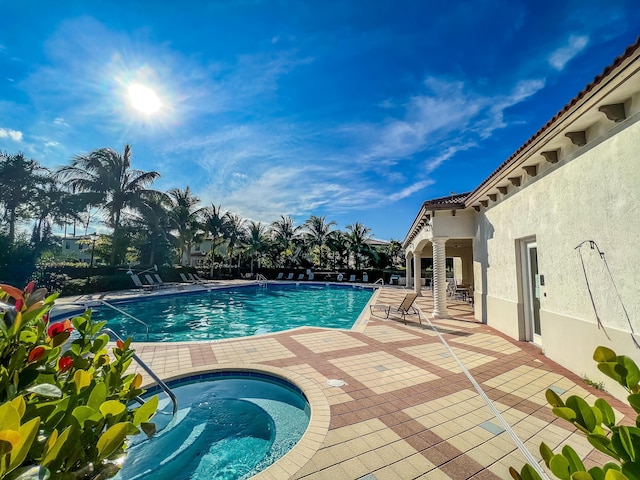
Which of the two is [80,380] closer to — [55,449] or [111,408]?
[111,408]

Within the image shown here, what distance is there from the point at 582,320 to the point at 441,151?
48.8 feet

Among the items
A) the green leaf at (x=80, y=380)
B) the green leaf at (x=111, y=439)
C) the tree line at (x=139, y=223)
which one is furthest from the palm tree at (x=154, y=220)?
the green leaf at (x=111, y=439)

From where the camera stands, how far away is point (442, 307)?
11.7 m

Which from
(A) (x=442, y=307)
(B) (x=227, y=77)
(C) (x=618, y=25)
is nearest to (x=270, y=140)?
(B) (x=227, y=77)

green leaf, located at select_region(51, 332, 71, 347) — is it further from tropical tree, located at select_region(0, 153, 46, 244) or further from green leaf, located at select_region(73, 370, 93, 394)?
tropical tree, located at select_region(0, 153, 46, 244)

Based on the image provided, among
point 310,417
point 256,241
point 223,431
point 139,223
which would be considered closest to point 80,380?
point 310,417

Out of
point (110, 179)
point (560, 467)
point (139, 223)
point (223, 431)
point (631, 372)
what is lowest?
point (223, 431)

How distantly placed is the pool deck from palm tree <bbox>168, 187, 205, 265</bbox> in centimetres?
2565

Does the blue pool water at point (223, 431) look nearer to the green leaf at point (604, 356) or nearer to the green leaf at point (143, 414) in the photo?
the green leaf at point (143, 414)

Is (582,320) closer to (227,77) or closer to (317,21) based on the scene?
(317,21)

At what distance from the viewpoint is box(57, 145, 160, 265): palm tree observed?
23.2m

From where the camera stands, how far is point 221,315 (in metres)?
14.6

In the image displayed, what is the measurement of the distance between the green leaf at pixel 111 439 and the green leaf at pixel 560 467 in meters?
1.52

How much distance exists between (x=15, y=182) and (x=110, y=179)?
20.7ft
